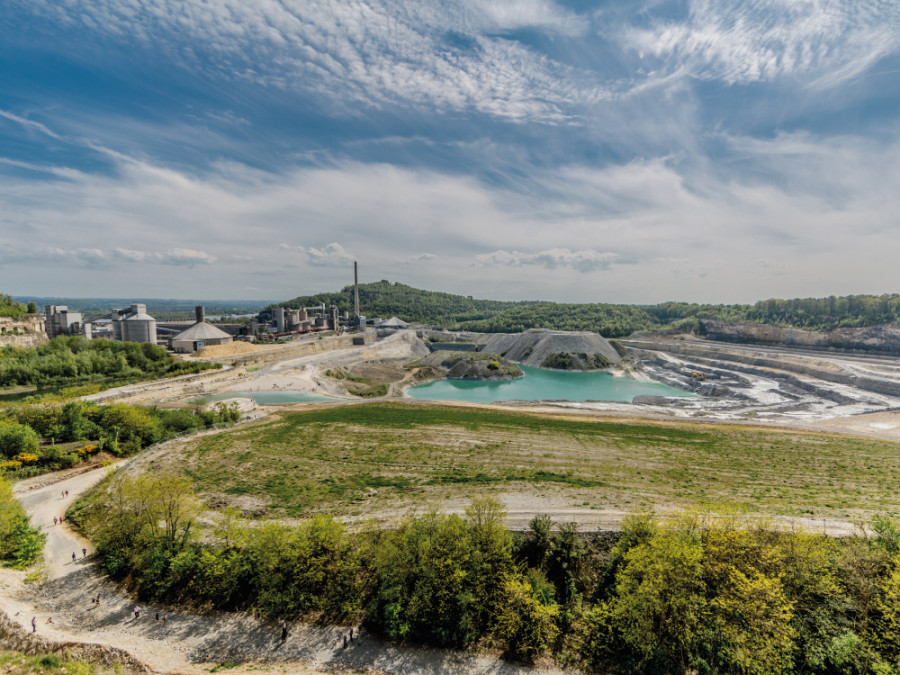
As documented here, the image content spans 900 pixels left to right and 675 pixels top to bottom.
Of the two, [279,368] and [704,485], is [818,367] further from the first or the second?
[279,368]

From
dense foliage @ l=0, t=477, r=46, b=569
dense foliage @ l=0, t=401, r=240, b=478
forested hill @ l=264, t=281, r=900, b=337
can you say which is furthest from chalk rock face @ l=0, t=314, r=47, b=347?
forested hill @ l=264, t=281, r=900, b=337

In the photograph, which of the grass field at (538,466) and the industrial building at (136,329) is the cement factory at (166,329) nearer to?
the industrial building at (136,329)

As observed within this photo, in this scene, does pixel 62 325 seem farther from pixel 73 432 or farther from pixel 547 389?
pixel 547 389

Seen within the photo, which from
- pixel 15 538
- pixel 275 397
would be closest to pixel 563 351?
pixel 275 397

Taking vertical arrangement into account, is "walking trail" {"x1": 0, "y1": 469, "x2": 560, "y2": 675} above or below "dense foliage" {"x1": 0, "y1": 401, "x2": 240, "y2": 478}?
below

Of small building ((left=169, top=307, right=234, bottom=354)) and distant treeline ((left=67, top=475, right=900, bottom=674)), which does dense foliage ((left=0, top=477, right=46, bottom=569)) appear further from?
small building ((left=169, top=307, right=234, bottom=354))

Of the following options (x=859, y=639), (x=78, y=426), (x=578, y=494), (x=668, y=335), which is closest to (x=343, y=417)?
(x=78, y=426)

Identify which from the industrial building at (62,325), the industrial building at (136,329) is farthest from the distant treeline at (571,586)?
the industrial building at (62,325)
